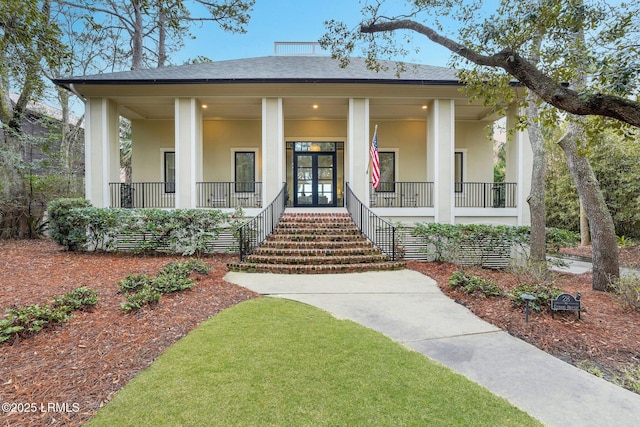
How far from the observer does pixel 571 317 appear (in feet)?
13.5

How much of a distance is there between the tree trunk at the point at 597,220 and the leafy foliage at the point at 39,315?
8.70 meters

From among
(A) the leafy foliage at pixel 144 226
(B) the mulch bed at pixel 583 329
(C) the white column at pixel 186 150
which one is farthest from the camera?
(C) the white column at pixel 186 150

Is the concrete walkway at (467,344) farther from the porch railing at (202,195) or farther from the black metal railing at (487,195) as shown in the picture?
the black metal railing at (487,195)

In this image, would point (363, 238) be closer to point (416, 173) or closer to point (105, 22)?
point (416, 173)

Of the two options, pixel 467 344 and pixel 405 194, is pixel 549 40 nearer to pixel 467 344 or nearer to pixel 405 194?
pixel 467 344

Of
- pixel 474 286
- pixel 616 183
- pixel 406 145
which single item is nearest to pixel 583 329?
pixel 474 286

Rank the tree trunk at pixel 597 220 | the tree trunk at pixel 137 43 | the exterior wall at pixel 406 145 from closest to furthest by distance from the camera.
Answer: the tree trunk at pixel 597 220, the exterior wall at pixel 406 145, the tree trunk at pixel 137 43

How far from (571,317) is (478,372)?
2.27 meters

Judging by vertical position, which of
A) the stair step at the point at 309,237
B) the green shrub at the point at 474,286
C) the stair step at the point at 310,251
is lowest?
the green shrub at the point at 474,286

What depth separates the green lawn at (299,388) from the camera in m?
2.17

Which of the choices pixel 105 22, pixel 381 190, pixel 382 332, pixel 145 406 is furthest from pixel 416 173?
pixel 105 22

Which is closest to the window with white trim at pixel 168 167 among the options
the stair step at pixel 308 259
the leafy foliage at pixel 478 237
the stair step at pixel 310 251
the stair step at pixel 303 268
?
the stair step at pixel 310 251

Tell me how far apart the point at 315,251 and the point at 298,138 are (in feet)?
20.8

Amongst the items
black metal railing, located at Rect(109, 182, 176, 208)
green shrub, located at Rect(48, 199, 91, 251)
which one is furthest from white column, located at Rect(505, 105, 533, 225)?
green shrub, located at Rect(48, 199, 91, 251)
